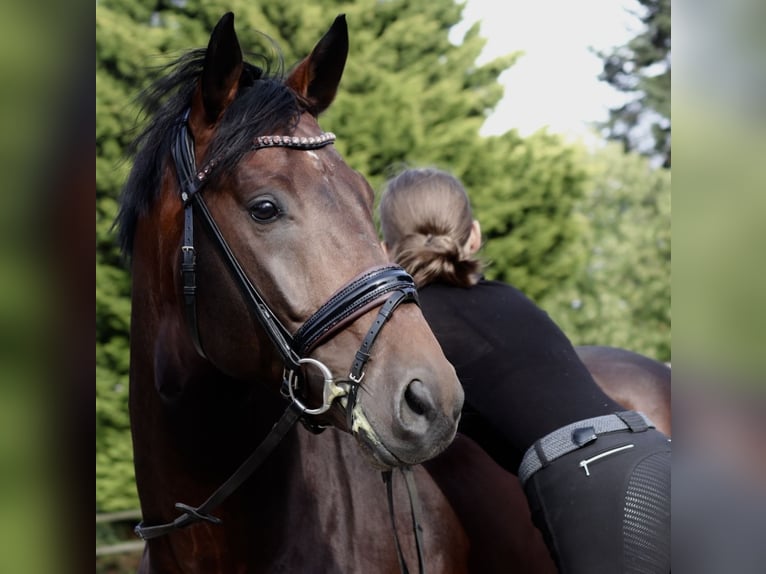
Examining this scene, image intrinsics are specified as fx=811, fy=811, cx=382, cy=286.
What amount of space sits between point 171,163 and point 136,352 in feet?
1.75

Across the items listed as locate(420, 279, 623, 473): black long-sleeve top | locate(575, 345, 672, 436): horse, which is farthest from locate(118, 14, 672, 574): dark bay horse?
locate(575, 345, 672, 436): horse

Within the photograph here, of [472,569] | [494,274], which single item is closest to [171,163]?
[472,569]

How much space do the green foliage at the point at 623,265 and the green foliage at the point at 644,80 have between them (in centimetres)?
280

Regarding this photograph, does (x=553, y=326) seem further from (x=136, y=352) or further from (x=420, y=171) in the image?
(x=136, y=352)

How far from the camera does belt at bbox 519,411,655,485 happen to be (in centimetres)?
223

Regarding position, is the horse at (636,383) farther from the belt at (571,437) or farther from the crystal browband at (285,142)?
the crystal browband at (285,142)

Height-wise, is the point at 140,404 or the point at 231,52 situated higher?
the point at 231,52

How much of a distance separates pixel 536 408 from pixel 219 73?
1.27 meters

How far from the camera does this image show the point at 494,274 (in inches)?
290

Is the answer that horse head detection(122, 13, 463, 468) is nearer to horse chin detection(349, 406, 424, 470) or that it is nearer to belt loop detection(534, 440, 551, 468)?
horse chin detection(349, 406, 424, 470)

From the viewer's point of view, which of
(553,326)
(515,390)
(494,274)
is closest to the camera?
(515,390)

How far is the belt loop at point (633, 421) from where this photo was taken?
228 centimetres

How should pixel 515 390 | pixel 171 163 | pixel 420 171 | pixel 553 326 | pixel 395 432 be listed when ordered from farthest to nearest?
pixel 420 171 → pixel 553 326 → pixel 515 390 → pixel 171 163 → pixel 395 432
